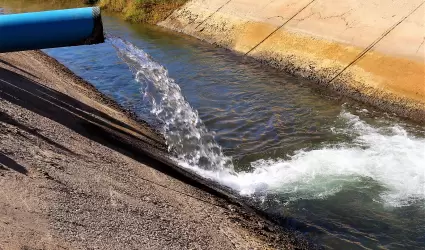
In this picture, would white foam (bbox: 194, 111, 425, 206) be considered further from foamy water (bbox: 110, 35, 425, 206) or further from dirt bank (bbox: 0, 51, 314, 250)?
dirt bank (bbox: 0, 51, 314, 250)

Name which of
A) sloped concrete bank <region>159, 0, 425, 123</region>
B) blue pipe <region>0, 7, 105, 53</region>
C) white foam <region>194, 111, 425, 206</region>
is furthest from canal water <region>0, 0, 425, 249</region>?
blue pipe <region>0, 7, 105, 53</region>

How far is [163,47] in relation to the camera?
21.4 meters

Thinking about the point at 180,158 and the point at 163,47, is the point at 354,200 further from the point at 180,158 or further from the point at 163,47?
the point at 163,47

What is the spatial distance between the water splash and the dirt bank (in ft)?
2.55

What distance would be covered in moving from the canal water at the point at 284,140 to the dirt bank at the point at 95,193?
3.52 feet

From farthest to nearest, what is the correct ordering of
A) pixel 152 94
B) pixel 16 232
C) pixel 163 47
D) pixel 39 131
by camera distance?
1. pixel 163 47
2. pixel 152 94
3. pixel 39 131
4. pixel 16 232

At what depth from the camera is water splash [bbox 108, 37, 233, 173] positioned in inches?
430

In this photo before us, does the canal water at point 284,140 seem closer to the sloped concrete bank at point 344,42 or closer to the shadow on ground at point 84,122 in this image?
the sloped concrete bank at point 344,42

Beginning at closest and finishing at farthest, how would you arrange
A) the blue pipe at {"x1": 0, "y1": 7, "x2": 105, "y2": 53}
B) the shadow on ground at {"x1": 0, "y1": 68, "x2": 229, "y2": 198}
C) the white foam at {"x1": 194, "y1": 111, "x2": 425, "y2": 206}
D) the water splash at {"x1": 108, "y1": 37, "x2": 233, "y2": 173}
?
the blue pipe at {"x1": 0, "y1": 7, "x2": 105, "y2": 53} < the shadow on ground at {"x1": 0, "y1": 68, "x2": 229, "y2": 198} < the white foam at {"x1": 194, "y1": 111, "x2": 425, "y2": 206} < the water splash at {"x1": 108, "y1": 37, "x2": 233, "y2": 173}

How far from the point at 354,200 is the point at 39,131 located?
5737 mm

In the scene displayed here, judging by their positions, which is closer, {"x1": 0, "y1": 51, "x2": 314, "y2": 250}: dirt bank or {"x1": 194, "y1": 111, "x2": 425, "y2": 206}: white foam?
{"x1": 0, "y1": 51, "x2": 314, "y2": 250}: dirt bank

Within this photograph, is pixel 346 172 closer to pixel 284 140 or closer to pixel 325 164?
pixel 325 164

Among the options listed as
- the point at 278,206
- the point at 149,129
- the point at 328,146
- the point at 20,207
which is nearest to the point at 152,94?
the point at 149,129

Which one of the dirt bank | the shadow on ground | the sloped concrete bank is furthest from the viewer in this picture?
the sloped concrete bank
